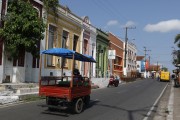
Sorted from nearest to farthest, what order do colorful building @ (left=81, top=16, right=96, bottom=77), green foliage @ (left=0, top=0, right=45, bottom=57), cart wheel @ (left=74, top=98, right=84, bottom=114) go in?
1. cart wheel @ (left=74, top=98, right=84, bottom=114)
2. green foliage @ (left=0, top=0, right=45, bottom=57)
3. colorful building @ (left=81, top=16, right=96, bottom=77)

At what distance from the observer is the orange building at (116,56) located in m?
61.8

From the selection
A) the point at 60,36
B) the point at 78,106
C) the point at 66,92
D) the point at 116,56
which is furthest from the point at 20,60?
the point at 116,56

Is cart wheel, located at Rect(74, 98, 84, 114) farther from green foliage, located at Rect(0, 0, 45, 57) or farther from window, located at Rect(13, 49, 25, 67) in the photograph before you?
window, located at Rect(13, 49, 25, 67)

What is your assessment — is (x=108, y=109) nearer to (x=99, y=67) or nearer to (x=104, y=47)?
(x=99, y=67)

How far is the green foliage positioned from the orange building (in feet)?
119

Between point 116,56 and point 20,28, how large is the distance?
46.7m

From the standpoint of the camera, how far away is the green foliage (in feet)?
74.8

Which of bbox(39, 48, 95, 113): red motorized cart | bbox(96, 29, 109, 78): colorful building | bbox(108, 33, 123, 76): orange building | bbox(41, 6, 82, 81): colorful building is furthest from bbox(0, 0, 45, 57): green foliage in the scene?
bbox(108, 33, 123, 76): orange building

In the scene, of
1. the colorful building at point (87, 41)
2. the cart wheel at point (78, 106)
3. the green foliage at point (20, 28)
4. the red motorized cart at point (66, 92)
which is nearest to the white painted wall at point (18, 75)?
the green foliage at point (20, 28)

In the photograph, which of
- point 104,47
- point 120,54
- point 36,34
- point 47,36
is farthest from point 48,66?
point 120,54

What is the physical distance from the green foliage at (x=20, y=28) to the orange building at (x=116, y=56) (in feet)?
119

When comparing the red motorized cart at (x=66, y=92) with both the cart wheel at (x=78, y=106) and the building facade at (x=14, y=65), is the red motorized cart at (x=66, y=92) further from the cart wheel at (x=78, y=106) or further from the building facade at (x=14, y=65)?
the building facade at (x=14, y=65)

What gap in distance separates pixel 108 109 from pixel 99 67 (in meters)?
34.7

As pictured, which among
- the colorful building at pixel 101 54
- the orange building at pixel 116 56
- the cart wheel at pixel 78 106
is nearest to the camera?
the cart wheel at pixel 78 106
